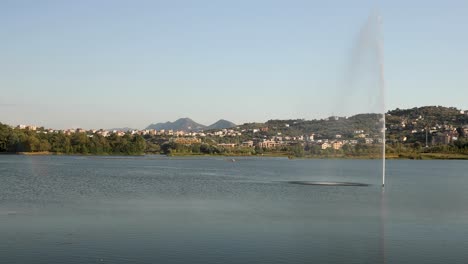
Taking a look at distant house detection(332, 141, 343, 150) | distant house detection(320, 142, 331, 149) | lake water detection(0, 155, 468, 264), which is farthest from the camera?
distant house detection(320, 142, 331, 149)

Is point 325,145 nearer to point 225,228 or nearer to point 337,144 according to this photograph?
point 337,144

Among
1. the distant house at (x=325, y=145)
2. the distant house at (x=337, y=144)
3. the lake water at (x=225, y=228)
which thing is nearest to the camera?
the lake water at (x=225, y=228)

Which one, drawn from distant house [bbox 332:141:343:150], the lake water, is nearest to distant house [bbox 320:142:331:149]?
distant house [bbox 332:141:343:150]

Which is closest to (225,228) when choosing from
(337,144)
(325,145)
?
(337,144)

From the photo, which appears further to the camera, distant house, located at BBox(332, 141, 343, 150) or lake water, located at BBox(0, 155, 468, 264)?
distant house, located at BBox(332, 141, 343, 150)

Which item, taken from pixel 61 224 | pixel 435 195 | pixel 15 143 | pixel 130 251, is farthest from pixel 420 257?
pixel 15 143

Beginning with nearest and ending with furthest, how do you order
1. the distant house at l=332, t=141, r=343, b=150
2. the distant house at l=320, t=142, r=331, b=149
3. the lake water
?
the lake water, the distant house at l=332, t=141, r=343, b=150, the distant house at l=320, t=142, r=331, b=149

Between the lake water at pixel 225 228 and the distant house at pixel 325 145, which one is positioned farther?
the distant house at pixel 325 145

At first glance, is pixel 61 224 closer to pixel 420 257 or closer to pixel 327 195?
pixel 420 257

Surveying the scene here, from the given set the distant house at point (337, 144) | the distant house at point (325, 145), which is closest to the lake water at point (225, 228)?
the distant house at point (337, 144)

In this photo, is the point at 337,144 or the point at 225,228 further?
the point at 337,144

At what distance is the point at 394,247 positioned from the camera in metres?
26.0

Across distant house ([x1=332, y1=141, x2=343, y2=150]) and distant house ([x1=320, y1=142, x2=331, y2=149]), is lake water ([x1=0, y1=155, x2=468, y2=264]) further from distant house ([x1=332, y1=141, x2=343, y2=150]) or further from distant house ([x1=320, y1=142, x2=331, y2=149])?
distant house ([x1=320, y1=142, x2=331, y2=149])

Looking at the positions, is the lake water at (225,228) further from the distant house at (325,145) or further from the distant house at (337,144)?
the distant house at (325,145)
